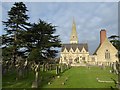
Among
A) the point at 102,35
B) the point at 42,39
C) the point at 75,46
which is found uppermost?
the point at 102,35

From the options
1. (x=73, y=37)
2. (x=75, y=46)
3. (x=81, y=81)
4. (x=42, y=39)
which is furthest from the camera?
(x=73, y=37)

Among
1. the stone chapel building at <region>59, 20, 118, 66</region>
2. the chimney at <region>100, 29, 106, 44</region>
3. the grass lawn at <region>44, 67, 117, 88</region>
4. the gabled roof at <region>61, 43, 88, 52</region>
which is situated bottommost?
the grass lawn at <region>44, 67, 117, 88</region>

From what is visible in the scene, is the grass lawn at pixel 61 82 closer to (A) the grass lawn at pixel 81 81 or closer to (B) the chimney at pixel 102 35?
(A) the grass lawn at pixel 81 81

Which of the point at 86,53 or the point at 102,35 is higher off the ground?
the point at 102,35

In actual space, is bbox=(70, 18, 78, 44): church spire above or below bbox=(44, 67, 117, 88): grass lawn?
above

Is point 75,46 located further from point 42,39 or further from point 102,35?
point 42,39

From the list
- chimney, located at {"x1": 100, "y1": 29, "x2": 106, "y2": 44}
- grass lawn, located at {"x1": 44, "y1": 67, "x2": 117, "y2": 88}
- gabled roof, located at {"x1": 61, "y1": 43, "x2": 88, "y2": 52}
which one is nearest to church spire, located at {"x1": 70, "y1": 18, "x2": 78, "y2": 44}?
gabled roof, located at {"x1": 61, "y1": 43, "x2": 88, "y2": 52}

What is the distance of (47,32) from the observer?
23.2 meters

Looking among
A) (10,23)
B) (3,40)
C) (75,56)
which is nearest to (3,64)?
(3,40)

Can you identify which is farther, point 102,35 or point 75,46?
point 75,46


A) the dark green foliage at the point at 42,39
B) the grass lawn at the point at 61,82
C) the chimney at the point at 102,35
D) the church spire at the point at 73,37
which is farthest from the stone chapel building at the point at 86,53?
the dark green foliage at the point at 42,39

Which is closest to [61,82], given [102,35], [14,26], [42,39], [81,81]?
[81,81]

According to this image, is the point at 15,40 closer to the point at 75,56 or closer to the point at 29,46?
the point at 29,46

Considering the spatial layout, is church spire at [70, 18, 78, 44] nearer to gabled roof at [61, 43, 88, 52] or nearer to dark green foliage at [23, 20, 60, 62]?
gabled roof at [61, 43, 88, 52]
